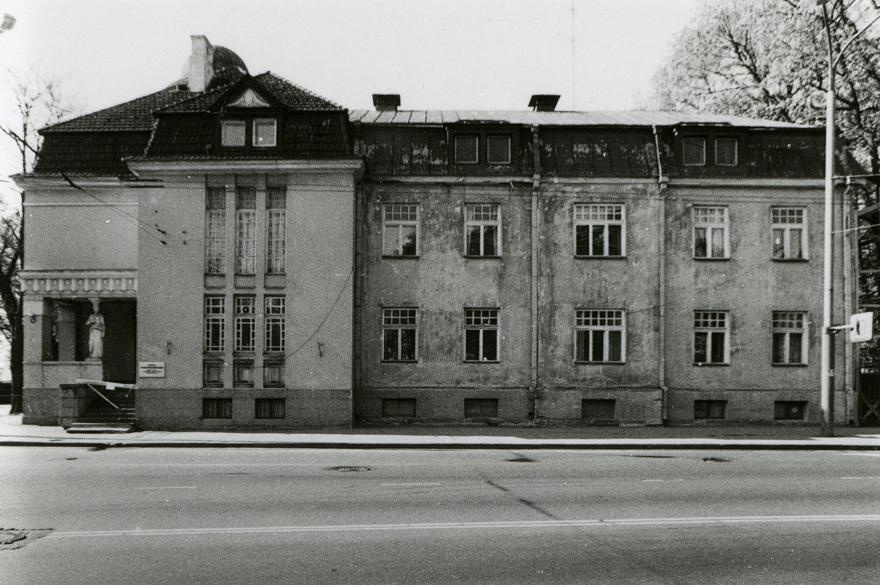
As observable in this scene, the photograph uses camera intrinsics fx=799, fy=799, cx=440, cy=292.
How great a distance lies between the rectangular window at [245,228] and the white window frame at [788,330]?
1544cm

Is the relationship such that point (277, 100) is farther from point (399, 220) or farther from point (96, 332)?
point (96, 332)

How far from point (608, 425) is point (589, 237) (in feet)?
18.2

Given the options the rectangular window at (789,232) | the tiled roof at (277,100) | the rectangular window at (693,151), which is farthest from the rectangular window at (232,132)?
the rectangular window at (789,232)

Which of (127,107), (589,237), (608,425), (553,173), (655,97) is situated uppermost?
(655,97)

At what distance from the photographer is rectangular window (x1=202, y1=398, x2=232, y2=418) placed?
22.3 m

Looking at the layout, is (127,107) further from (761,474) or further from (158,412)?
(761,474)

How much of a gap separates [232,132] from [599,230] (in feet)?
36.3

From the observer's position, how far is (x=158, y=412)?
2206 cm

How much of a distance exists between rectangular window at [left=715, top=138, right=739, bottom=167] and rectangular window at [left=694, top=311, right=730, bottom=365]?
454cm

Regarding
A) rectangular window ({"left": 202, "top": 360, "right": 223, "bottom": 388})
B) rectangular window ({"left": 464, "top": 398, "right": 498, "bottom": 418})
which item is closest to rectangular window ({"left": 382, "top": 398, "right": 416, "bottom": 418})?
rectangular window ({"left": 464, "top": 398, "right": 498, "bottom": 418})

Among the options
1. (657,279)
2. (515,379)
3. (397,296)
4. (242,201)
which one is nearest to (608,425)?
(515,379)

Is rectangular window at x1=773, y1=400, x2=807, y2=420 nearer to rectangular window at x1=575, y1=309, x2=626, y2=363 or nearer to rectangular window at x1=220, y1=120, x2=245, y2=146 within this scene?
rectangular window at x1=575, y1=309, x2=626, y2=363

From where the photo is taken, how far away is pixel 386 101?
94.0 ft

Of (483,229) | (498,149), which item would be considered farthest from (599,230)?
(498,149)
